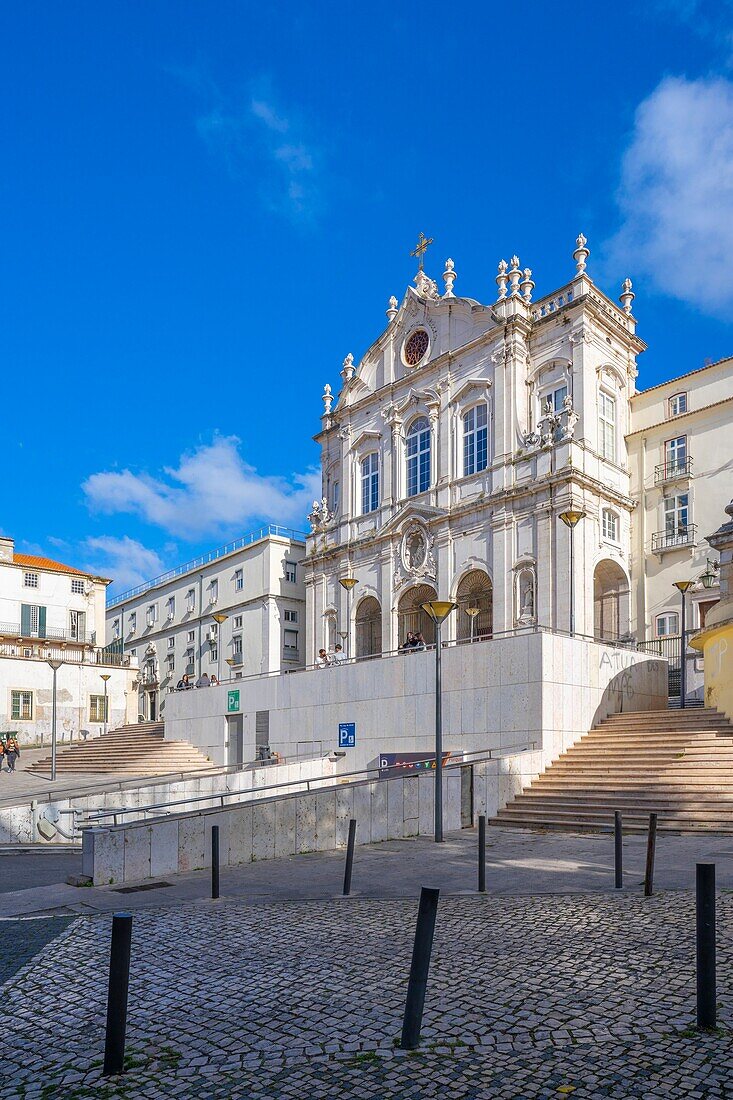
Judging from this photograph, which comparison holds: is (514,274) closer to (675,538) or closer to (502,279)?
(502,279)

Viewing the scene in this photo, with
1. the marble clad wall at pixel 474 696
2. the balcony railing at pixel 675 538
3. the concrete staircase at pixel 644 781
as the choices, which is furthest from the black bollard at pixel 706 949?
the balcony railing at pixel 675 538

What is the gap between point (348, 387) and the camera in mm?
49375

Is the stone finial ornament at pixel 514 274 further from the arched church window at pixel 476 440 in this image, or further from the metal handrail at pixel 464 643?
the metal handrail at pixel 464 643

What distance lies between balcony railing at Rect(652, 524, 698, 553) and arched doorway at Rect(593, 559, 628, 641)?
186 centimetres

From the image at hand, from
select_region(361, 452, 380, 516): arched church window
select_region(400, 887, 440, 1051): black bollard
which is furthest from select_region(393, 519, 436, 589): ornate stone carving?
select_region(400, 887, 440, 1051): black bollard

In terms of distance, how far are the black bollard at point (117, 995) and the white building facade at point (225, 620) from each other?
138ft

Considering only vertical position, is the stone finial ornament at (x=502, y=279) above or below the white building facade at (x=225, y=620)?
above

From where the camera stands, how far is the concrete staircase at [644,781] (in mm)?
17844

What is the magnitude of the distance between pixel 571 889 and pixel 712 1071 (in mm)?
6349

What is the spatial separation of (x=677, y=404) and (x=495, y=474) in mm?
8157

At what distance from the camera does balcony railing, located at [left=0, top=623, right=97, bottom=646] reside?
55.8 meters

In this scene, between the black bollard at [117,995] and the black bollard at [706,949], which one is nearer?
the black bollard at [117,995]

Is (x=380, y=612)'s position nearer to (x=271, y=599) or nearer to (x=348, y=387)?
(x=271, y=599)

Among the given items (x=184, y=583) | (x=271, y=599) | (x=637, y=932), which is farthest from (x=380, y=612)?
(x=637, y=932)
